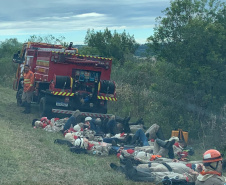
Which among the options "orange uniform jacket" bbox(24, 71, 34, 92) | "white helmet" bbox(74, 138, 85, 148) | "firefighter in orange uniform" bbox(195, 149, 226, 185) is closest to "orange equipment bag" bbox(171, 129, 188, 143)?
"white helmet" bbox(74, 138, 85, 148)

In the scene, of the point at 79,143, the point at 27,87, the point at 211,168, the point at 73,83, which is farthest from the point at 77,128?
the point at 211,168

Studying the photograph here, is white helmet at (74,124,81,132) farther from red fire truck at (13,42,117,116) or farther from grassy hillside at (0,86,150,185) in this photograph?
red fire truck at (13,42,117,116)

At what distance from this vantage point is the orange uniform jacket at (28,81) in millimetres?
18922

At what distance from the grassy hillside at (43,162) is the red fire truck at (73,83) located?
2.58m

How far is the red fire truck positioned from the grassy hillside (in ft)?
8.46

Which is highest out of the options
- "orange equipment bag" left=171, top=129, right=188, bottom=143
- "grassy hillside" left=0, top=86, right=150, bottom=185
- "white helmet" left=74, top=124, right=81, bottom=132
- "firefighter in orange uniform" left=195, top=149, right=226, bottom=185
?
"firefighter in orange uniform" left=195, top=149, right=226, bottom=185

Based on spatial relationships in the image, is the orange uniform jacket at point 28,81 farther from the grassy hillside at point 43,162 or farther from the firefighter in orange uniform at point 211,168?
the firefighter in orange uniform at point 211,168

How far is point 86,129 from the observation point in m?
14.4

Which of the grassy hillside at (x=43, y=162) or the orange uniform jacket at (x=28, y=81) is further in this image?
the orange uniform jacket at (x=28, y=81)

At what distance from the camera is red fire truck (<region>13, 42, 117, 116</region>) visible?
56.7 ft

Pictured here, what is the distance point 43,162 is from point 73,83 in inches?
282

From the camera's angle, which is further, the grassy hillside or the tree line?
the tree line

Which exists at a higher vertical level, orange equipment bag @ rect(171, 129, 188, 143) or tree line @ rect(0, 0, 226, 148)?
tree line @ rect(0, 0, 226, 148)

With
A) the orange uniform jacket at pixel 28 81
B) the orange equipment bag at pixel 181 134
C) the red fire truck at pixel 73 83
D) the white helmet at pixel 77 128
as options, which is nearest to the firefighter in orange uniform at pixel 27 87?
the orange uniform jacket at pixel 28 81
